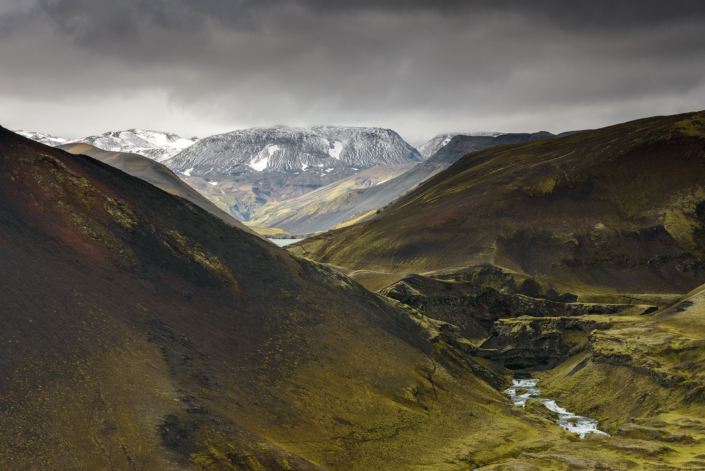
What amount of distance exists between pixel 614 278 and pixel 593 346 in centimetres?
10482

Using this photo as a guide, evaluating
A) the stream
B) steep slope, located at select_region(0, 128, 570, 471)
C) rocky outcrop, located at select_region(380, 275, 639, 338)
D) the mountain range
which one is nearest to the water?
the stream

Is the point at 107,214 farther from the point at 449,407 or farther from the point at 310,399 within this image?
the point at 449,407

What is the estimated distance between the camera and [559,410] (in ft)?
274

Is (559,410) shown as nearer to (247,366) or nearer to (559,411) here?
Result: (559,411)

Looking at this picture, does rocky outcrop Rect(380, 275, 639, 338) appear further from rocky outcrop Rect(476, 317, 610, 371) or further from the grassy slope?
the grassy slope

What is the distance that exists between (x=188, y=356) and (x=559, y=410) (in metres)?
61.2

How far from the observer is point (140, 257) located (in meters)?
61.4

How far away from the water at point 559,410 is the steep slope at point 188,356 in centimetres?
510

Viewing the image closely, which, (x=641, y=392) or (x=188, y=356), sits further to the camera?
(x=641, y=392)

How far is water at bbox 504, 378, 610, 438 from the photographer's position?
73.8 meters

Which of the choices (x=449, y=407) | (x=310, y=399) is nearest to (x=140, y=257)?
(x=310, y=399)

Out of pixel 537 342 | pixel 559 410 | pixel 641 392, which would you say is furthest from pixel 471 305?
pixel 641 392

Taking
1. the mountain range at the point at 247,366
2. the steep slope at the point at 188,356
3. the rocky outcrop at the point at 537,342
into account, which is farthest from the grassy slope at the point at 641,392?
the steep slope at the point at 188,356

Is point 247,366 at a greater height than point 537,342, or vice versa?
point 247,366
